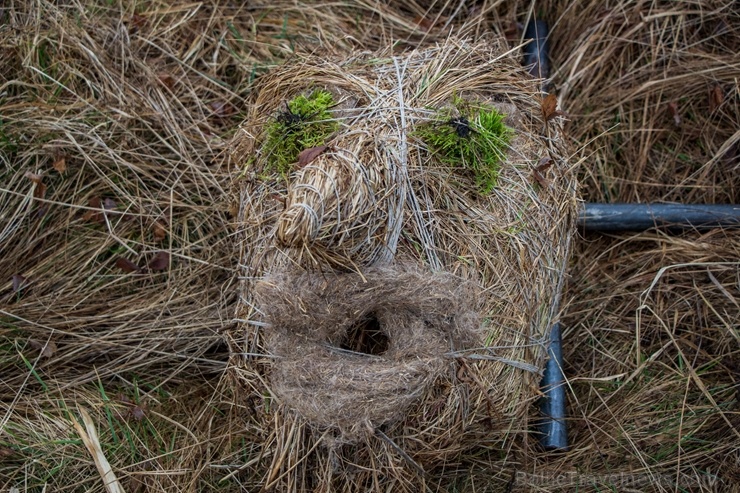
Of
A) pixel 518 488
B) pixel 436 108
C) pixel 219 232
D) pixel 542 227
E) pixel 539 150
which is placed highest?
pixel 436 108

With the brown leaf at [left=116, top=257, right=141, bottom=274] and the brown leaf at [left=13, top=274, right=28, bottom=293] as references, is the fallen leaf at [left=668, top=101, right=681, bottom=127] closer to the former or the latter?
the brown leaf at [left=116, top=257, right=141, bottom=274]

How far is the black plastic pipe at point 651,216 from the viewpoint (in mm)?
2754

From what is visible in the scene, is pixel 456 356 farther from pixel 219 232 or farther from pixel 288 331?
pixel 219 232

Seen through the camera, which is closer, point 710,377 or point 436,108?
point 436,108

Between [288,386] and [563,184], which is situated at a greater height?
[563,184]

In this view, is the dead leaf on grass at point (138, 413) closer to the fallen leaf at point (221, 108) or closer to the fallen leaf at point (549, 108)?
the fallen leaf at point (221, 108)

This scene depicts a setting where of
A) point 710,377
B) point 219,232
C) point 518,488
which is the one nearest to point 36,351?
point 219,232

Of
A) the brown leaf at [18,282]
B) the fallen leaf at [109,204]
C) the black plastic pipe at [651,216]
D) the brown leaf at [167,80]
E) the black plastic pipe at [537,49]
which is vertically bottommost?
the brown leaf at [18,282]

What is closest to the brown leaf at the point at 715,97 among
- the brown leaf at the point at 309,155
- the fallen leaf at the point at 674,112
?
the fallen leaf at the point at 674,112

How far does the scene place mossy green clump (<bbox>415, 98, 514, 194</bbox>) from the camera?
7.07 feet

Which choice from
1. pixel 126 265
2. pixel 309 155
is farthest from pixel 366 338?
pixel 126 265

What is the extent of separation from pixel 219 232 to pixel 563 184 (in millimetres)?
1363

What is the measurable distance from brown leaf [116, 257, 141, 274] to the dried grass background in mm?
39

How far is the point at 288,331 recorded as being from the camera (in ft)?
6.94
